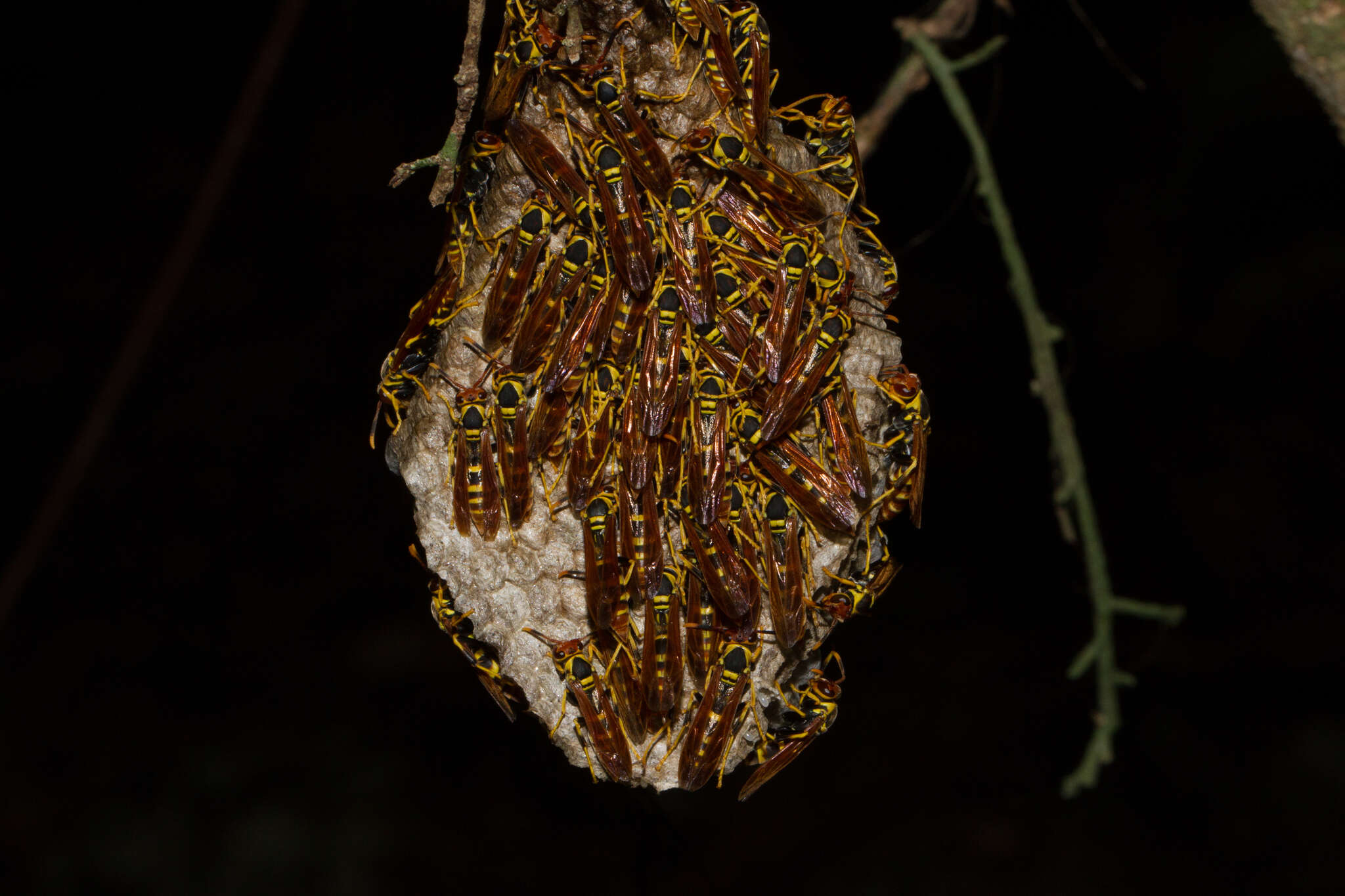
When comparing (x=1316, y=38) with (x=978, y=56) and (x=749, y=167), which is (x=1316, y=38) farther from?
(x=749, y=167)

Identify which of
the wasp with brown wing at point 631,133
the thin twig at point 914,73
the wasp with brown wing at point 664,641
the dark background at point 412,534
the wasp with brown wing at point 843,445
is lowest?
the dark background at point 412,534

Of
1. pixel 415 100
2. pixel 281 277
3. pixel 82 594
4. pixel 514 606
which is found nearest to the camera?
pixel 514 606

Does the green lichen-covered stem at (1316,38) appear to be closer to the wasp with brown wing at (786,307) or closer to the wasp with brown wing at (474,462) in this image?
the wasp with brown wing at (786,307)

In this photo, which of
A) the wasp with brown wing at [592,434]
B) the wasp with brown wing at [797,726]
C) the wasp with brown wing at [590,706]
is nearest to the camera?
the wasp with brown wing at [592,434]

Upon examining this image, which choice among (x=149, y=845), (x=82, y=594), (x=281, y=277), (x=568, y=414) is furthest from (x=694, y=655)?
(x=149, y=845)

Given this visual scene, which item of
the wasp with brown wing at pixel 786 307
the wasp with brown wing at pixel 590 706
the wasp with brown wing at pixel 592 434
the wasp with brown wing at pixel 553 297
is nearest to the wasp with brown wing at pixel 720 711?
the wasp with brown wing at pixel 590 706

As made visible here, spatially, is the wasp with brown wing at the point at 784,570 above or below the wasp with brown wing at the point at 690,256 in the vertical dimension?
below

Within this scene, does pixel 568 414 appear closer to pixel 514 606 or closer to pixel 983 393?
pixel 514 606

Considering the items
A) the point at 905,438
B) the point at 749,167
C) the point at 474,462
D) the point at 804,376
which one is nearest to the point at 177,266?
the point at 474,462

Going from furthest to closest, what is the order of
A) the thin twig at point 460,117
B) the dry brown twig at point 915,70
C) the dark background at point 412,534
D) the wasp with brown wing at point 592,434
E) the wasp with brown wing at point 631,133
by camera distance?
1. the dark background at point 412,534
2. the dry brown twig at point 915,70
3. the wasp with brown wing at point 592,434
4. the wasp with brown wing at point 631,133
5. the thin twig at point 460,117
